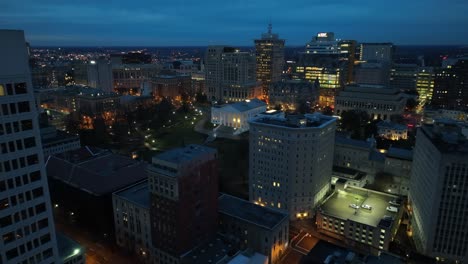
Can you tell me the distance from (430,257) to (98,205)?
91.8m

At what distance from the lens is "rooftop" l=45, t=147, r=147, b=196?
105 meters

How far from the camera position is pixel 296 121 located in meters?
105

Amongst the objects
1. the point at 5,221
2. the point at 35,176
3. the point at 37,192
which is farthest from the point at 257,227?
the point at 5,221

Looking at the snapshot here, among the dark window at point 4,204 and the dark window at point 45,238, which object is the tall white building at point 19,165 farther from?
the dark window at point 45,238

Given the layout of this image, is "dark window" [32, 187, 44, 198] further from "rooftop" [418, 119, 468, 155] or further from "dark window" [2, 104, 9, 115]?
"rooftop" [418, 119, 468, 155]

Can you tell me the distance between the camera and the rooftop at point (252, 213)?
8480 centimetres

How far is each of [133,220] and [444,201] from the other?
78.9 meters

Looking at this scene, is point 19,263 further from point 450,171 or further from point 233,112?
point 233,112

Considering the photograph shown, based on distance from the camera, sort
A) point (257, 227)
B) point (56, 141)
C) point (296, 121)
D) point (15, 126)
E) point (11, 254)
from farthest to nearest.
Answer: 1. point (56, 141)
2. point (296, 121)
3. point (257, 227)
4. point (11, 254)
5. point (15, 126)

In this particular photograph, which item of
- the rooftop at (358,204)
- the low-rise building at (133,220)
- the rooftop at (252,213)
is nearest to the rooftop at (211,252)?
the rooftop at (252,213)

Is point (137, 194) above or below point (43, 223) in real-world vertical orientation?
below

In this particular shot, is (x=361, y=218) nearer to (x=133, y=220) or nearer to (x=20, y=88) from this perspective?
(x=133, y=220)

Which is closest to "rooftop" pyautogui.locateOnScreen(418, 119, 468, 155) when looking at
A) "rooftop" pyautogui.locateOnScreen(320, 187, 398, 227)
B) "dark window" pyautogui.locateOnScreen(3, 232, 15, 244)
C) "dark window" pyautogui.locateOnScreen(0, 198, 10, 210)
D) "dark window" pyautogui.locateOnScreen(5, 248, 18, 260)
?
"rooftop" pyautogui.locateOnScreen(320, 187, 398, 227)

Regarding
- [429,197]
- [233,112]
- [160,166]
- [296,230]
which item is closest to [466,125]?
[429,197]
